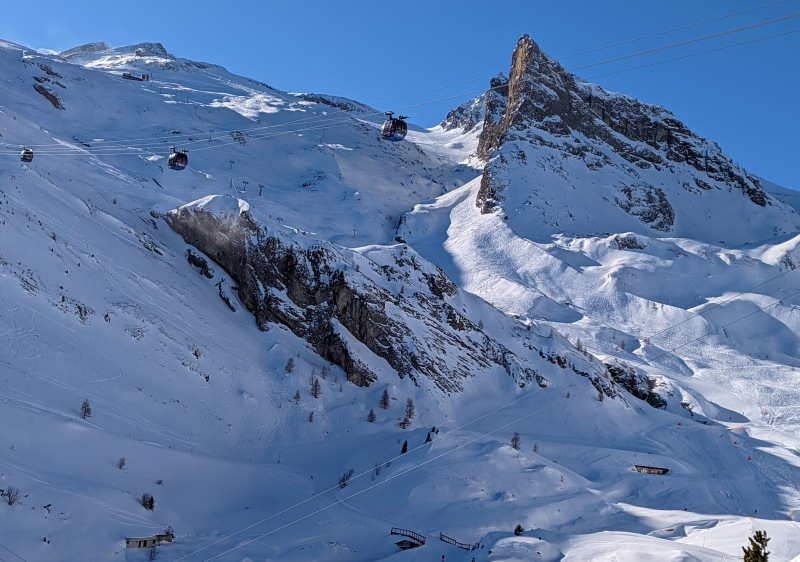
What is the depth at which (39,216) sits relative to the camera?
44406 millimetres

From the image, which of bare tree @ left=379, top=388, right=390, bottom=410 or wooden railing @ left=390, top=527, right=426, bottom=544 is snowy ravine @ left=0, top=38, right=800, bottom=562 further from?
wooden railing @ left=390, top=527, right=426, bottom=544

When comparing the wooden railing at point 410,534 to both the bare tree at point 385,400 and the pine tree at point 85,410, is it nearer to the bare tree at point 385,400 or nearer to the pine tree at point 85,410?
the pine tree at point 85,410

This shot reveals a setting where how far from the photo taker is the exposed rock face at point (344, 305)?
167 feet

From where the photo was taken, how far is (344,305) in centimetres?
5216

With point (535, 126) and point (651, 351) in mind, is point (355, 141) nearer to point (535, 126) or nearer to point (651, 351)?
point (535, 126)

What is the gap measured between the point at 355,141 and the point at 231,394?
9820cm

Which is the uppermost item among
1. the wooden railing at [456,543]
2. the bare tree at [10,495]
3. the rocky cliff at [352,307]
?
the rocky cliff at [352,307]

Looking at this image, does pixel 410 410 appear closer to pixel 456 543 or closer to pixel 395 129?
pixel 456 543

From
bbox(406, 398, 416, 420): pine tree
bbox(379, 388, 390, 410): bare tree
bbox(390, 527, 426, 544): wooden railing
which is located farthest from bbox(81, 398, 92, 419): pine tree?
bbox(406, 398, 416, 420): pine tree

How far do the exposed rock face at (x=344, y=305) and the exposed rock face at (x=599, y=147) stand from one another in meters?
56.3

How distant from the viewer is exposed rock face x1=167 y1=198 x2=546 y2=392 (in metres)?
50.8

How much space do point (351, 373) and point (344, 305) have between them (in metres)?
5.29

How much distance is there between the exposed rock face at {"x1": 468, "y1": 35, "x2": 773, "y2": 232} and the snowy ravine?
13441 millimetres

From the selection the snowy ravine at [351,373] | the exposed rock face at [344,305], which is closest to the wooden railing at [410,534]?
the snowy ravine at [351,373]
